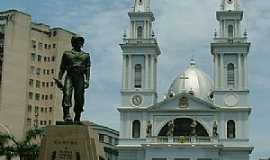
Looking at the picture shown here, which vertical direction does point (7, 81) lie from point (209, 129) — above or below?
above

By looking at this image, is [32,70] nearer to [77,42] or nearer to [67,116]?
[77,42]

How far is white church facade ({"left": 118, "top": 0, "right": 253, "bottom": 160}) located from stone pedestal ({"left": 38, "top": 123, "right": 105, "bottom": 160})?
5843 centimetres

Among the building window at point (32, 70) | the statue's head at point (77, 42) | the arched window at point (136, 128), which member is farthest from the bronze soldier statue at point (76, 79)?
the building window at point (32, 70)

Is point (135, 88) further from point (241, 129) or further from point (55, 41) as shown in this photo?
point (55, 41)

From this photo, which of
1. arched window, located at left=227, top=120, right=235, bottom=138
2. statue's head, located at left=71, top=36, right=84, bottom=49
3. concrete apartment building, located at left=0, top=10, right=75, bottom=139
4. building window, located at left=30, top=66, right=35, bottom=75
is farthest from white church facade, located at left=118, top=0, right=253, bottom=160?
statue's head, located at left=71, top=36, right=84, bottom=49

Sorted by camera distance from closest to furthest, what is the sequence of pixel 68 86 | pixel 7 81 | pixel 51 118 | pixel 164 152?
pixel 68 86
pixel 164 152
pixel 7 81
pixel 51 118

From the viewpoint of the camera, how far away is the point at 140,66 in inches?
3132

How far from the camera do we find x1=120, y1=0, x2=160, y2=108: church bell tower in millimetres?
78812

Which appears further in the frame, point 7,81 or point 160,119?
point 7,81

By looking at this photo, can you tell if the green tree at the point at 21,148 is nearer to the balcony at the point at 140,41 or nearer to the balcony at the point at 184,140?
the balcony at the point at 184,140

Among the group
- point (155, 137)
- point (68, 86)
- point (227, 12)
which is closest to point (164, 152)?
point (155, 137)

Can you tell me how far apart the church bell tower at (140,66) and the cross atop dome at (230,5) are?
29.3ft

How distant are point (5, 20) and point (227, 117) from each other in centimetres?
3613

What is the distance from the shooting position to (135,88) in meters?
79.1
